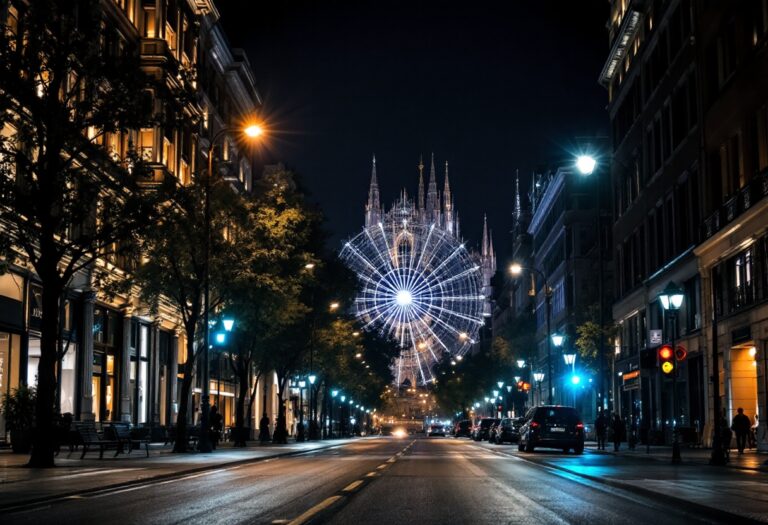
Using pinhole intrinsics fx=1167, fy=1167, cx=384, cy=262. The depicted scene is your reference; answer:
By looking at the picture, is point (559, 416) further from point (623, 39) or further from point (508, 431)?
point (623, 39)

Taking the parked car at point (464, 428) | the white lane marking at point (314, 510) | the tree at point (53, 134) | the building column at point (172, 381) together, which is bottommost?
the parked car at point (464, 428)

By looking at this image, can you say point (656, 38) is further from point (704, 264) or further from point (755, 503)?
point (755, 503)

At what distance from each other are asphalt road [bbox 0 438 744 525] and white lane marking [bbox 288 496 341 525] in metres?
0.02

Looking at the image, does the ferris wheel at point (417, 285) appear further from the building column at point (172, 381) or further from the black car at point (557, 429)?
the black car at point (557, 429)

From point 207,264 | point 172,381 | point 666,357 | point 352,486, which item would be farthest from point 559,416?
point 172,381

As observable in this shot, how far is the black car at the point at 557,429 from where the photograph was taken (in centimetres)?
4750

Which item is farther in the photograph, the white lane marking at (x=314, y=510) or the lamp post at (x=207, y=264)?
the lamp post at (x=207, y=264)

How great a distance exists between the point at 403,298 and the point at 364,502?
111 m

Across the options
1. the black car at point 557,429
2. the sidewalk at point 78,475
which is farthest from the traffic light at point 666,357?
the sidewalk at point 78,475

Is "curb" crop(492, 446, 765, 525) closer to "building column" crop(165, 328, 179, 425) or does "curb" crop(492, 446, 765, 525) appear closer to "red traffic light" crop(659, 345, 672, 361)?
"red traffic light" crop(659, 345, 672, 361)

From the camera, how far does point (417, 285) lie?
431 feet

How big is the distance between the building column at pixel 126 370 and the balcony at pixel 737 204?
28005 mm

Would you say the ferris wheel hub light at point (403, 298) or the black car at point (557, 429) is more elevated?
the ferris wheel hub light at point (403, 298)

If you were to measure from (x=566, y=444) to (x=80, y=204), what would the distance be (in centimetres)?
2470
